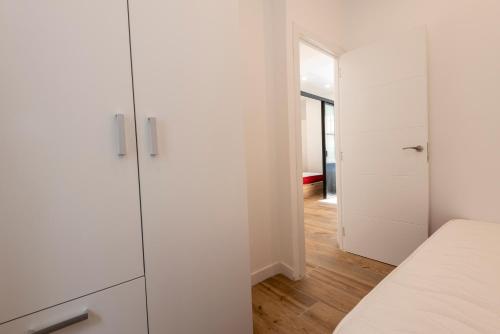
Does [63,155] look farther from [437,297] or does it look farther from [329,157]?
[329,157]

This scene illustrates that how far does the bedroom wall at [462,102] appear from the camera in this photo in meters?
1.57

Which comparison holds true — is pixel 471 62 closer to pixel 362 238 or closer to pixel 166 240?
pixel 362 238

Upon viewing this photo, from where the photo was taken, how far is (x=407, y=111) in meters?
1.89

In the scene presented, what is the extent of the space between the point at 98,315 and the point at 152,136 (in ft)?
2.08

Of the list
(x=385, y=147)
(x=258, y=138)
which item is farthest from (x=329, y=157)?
(x=258, y=138)

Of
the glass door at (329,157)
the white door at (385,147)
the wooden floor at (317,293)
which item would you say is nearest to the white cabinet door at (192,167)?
the wooden floor at (317,293)

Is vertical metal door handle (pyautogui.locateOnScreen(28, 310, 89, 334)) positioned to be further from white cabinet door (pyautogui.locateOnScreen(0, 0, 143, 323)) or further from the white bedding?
the white bedding

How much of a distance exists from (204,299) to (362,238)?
183 centimetres

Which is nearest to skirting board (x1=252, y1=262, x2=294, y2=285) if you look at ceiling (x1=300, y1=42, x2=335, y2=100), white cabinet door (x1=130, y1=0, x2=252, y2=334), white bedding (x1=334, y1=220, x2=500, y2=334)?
white cabinet door (x1=130, y1=0, x2=252, y2=334)

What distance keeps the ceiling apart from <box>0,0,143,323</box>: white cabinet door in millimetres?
2897

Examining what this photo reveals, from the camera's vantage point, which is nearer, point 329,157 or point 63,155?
point 63,155

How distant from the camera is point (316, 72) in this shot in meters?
4.34

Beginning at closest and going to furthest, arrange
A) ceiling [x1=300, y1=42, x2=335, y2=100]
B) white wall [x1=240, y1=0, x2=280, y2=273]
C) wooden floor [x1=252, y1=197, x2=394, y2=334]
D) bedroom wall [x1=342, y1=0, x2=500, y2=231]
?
wooden floor [x1=252, y1=197, x2=394, y2=334] → bedroom wall [x1=342, y1=0, x2=500, y2=231] → white wall [x1=240, y1=0, x2=280, y2=273] → ceiling [x1=300, y1=42, x2=335, y2=100]

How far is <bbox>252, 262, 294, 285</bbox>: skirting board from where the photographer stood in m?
1.83
